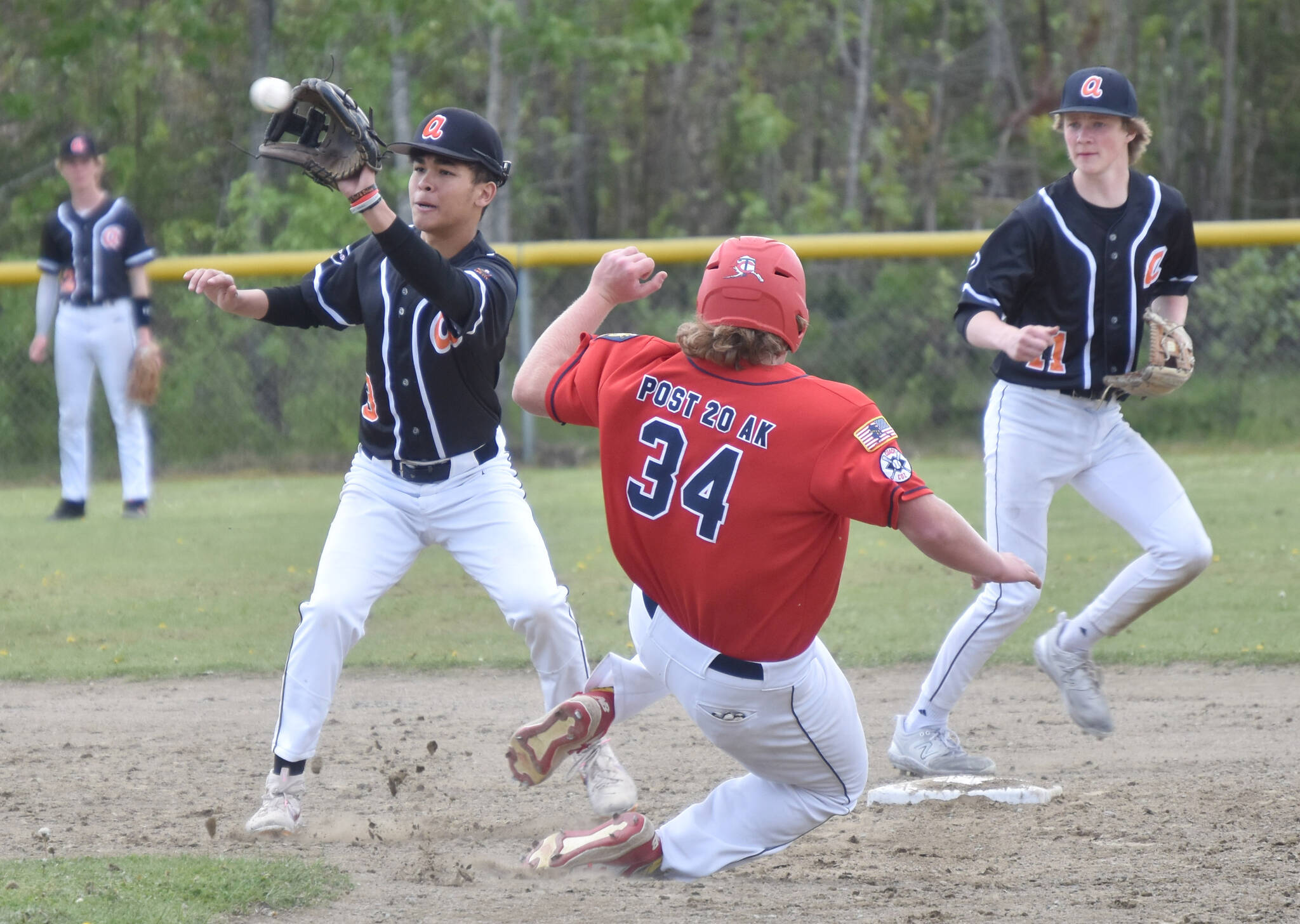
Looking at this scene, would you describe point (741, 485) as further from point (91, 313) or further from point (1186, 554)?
point (91, 313)

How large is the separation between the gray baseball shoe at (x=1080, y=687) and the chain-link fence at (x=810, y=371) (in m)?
7.35

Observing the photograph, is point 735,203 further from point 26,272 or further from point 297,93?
point 297,93

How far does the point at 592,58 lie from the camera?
1605 centimetres

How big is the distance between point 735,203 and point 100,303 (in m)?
9.41

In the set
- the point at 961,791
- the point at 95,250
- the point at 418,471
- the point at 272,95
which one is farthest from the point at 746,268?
the point at 95,250

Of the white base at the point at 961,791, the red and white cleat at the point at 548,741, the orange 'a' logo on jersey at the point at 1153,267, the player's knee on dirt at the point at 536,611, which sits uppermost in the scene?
the orange 'a' logo on jersey at the point at 1153,267

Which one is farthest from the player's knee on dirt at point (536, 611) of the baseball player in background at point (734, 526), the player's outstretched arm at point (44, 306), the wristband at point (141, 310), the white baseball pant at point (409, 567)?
the player's outstretched arm at point (44, 306)

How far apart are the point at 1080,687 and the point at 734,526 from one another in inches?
80.0

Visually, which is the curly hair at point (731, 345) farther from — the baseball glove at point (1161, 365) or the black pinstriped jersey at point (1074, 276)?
the baseball glove at point (1161, 365)

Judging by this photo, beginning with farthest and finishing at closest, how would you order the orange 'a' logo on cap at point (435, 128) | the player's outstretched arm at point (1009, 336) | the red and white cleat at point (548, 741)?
the orange 'a' logo on cap at point (435, 128), the player's outstretched arm at point (1009, 336), the red and white cleat at point (548, 741)

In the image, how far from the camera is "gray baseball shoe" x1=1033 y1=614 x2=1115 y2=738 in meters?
4.63

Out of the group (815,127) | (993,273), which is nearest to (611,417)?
(993,273)

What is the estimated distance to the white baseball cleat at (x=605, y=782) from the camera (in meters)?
4.18

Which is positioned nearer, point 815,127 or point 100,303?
point 100,303
